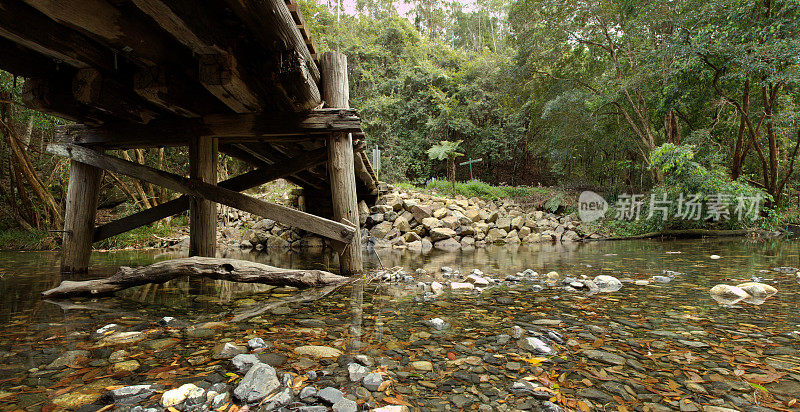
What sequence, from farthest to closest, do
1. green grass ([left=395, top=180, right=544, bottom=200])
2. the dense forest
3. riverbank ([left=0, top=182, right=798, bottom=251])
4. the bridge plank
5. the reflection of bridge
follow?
1. green grass ([left=395, top=180, right=544, bottom=200])
2. riverbank ([left=0, top=182, right=798, bottom=251])
3. the dense forest
4. the reflection of bridge
5. the bridge plank

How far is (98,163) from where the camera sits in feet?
14.1

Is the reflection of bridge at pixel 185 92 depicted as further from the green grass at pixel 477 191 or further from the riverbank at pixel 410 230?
the green grass at pixel 477 191

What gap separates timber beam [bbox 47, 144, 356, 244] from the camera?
3.75 metres

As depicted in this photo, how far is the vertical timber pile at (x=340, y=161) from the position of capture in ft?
13.1

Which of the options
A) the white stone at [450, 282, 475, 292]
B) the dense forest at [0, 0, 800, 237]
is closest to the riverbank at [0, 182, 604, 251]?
the dense forest at [0, 0, 800, 237]

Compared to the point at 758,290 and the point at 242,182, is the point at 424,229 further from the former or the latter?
the point at 758,290

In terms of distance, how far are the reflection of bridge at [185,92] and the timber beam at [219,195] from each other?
0.04 feet

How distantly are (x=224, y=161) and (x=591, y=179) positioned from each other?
20.2 metres

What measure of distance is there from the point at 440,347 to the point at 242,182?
3802 mm

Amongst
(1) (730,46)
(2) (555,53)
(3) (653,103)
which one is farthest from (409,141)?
(1) (730,46)

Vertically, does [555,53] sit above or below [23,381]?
above

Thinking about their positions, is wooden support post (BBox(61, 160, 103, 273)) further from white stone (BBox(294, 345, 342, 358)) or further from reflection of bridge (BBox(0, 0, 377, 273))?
white stone (BBox(294, 345, 342, 358))

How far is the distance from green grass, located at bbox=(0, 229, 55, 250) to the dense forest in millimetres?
598

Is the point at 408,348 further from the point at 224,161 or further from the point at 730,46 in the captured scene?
the point at 224,161
